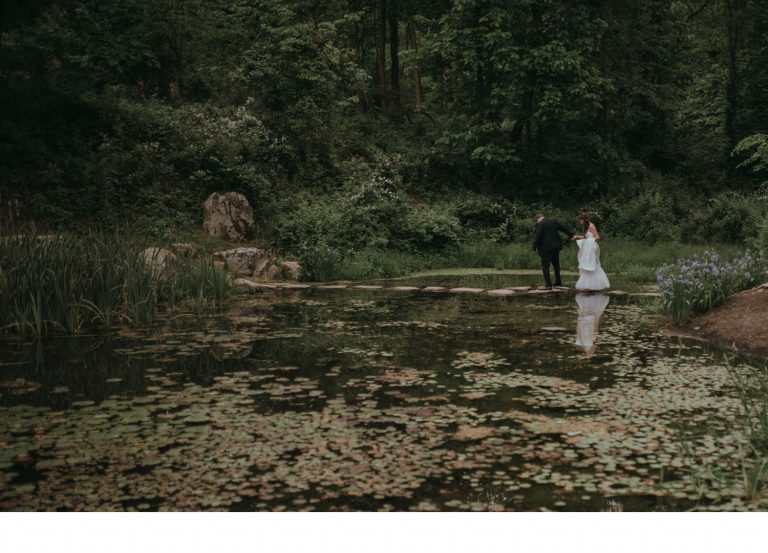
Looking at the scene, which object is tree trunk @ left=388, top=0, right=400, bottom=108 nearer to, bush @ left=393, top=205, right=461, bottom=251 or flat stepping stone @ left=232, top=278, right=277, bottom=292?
bush @ left=393, top=205, right=461, bottom=251

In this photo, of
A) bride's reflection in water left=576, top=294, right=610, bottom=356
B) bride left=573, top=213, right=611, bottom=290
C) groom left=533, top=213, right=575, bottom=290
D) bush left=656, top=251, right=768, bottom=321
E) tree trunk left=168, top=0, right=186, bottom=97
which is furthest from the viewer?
tree trunk left=168, top=0, right=186, bottom=97

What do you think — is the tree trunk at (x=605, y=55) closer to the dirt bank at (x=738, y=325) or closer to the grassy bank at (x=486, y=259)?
the grassy bank at (x=486, y=259)

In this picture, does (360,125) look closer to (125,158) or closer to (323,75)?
(323,75)

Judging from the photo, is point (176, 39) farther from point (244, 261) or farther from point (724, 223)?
point (724, 223)

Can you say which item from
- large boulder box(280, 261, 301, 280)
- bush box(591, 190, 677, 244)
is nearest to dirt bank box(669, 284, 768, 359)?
large boulder box(280, 261, 301, 280)

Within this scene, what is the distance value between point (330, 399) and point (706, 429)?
3.07 metres

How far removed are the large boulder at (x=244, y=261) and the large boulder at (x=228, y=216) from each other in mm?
2571

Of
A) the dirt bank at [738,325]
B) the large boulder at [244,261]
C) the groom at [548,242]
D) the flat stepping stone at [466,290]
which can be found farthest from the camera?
the large boulder at [244,261]

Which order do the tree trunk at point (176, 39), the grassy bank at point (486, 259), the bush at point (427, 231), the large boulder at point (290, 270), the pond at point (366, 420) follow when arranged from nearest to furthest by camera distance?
the pond at point (366, 420)
the large boulder at point (290, 270)
the grassy bank at point (486, 259)
the bush at point (427, 231)
the tree trunk at point (176, 39)

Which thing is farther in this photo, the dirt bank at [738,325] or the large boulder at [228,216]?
the large boulder at [228,216]

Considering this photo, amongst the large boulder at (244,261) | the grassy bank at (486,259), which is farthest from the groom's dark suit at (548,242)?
the large boulder at (244,261)

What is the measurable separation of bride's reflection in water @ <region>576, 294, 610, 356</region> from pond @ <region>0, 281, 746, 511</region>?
78 mm

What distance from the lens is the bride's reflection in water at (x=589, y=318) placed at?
958 centimetres

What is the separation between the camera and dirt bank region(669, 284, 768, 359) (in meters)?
8.98
